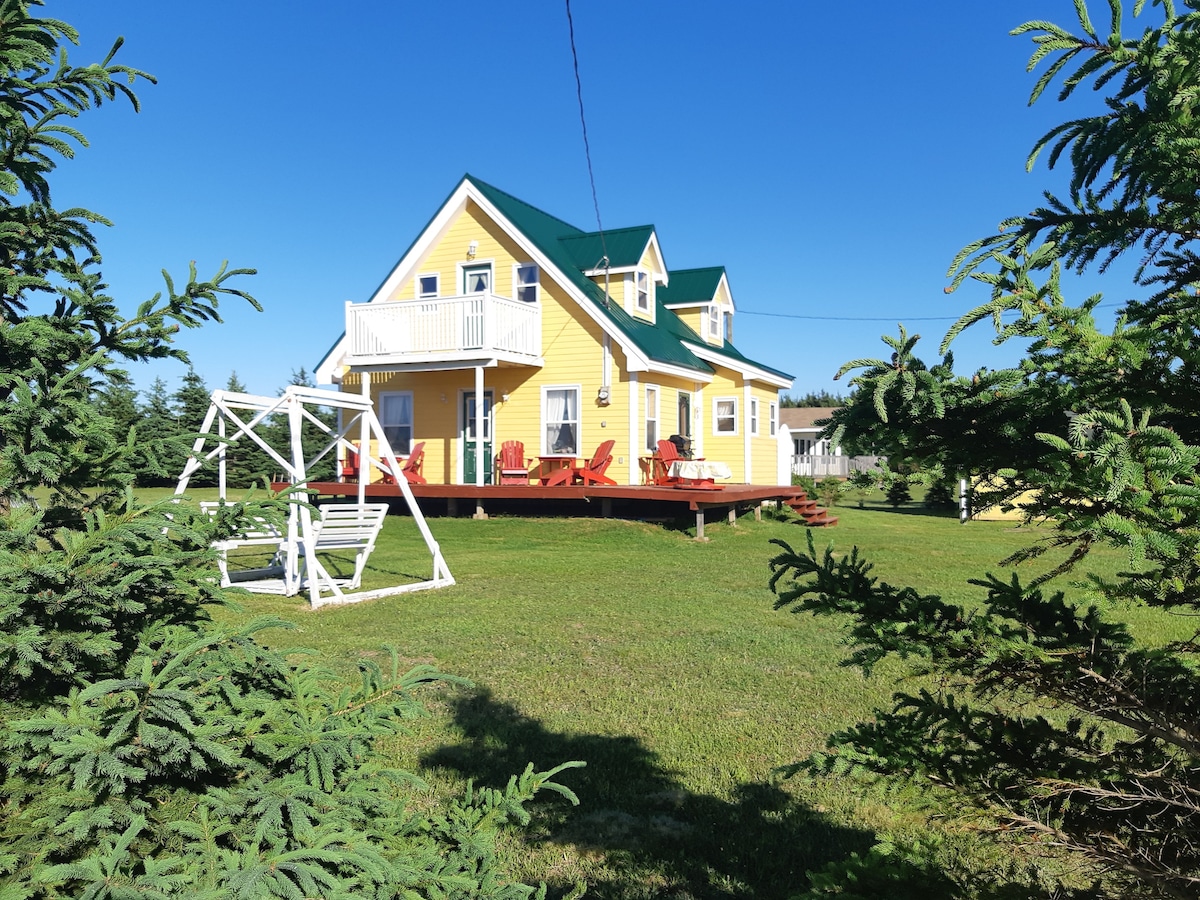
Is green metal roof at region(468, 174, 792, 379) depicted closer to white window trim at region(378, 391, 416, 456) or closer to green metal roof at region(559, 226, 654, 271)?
green metal roof at region(559, 226, 654, 271)

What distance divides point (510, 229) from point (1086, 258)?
19.8 m

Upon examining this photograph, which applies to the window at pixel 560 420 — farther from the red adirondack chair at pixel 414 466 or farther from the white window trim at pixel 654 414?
the red adirondack chair at pixel 414 466

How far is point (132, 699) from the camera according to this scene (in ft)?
6.73

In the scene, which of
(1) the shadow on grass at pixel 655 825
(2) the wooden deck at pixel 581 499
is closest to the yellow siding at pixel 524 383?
(2) the wooden deck at pixel 581 499

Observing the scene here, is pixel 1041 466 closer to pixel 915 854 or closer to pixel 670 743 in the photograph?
pixel 915 854

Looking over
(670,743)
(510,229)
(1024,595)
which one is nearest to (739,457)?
(510,229)

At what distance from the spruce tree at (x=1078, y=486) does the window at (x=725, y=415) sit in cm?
2236

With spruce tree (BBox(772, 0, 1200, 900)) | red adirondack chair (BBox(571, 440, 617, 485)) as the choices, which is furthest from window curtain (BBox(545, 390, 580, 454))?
spruce tree (BBox(772, 0, 1200, 900))

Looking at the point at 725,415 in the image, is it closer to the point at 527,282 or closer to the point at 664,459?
the point at 664,459

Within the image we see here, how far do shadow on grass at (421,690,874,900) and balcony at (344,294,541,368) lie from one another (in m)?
15.1

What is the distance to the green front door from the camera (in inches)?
846

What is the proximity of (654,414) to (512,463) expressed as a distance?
12.5ft

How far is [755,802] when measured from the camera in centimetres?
464

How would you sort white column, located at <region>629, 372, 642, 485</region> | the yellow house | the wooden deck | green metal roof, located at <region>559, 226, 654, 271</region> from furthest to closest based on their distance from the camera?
1. green metal roof, located at <region>559, 226, 654, 271</region>
2. the yellow house
3. white column, located at <region>629, 372, 642, 485</region>
4. the wooden deck
